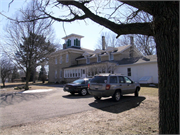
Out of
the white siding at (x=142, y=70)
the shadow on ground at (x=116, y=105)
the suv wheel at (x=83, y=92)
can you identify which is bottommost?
the shadow on ground at (x=116, y=105)

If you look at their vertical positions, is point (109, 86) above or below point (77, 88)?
above

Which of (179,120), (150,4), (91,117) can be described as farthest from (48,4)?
(179,120)

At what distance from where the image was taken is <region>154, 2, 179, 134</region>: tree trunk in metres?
2.72

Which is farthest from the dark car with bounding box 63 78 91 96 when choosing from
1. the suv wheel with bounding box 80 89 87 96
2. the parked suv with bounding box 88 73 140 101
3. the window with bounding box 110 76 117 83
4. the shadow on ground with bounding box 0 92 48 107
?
the window with bounding box 110 76 117 83

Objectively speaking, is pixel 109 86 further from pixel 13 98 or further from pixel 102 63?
pixel 102 63

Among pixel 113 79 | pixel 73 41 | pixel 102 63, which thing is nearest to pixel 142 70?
pixel 102 63

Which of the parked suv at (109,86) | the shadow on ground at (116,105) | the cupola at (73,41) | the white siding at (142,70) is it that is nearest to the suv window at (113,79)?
the parked suv at (109,86)

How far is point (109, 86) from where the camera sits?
8.82 metres

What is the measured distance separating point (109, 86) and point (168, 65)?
6143 mm

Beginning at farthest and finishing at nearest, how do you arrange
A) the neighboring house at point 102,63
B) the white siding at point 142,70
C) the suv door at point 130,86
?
the neighboring house at point 102,63, the white siding at point 142,70, the suv door at point 130,86

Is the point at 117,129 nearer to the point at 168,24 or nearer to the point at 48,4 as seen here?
the point at 168,24

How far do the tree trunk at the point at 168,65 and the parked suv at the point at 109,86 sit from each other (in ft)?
19.4

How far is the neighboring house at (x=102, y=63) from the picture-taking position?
21.8 metres

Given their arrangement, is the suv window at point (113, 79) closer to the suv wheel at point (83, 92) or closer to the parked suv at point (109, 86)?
the parked suv at point (109, 86)
